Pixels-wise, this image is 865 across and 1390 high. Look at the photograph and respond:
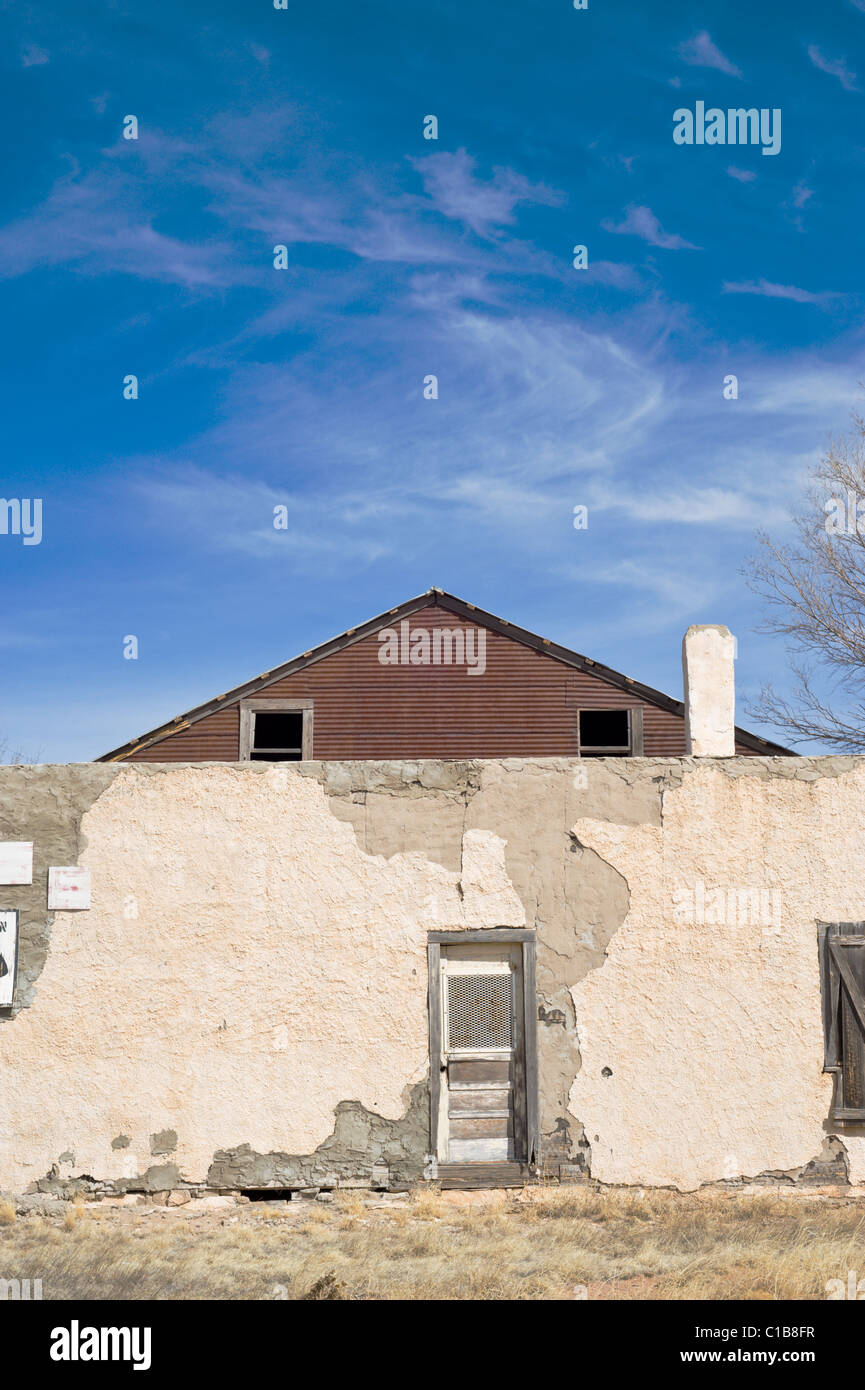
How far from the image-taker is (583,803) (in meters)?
8.20

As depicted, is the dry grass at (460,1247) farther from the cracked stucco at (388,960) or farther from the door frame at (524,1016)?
the door frame at (524,1016)

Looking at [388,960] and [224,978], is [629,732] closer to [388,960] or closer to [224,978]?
[388,960]

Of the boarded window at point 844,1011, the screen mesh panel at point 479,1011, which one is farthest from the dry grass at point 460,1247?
the screen mesh panel at point 479,1011

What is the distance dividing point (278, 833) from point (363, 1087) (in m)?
1.93

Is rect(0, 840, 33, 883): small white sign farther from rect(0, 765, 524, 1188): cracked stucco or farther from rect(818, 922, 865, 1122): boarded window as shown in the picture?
rect(818, 922, 865, 1122): boarded window

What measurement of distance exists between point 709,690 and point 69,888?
509cm

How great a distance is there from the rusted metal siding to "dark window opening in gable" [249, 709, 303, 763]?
0.44 meters

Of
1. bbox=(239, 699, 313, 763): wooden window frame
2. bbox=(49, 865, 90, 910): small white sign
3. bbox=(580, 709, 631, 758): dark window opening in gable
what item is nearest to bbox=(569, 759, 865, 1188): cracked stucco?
bbox=(49, 865, 90, 910): small white sign

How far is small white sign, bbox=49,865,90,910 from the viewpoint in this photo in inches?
315

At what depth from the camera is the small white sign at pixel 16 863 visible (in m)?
8.05

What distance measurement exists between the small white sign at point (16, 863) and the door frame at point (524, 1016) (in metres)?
3.03

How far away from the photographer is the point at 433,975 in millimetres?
7910

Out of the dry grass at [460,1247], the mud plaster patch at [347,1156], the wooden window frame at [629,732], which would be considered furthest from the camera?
the wooden window frame at [629,732]

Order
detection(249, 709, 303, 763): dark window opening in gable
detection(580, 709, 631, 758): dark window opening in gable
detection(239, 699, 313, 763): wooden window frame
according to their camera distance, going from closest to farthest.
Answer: detection(239, 699, 313, 763): wooden window frame < detection(249, 709, 303, 763): dark window opening in gable < detection(580, 709, 631, 758): dark window opening in gable
